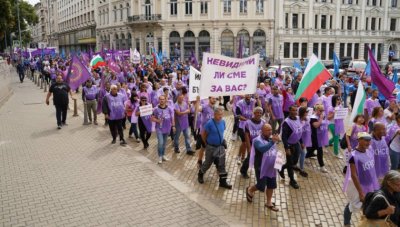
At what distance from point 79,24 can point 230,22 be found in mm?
44395

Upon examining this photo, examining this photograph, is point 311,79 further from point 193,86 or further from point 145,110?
point 145,110

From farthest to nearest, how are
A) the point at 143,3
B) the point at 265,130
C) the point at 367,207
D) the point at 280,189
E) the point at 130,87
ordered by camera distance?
the point at 143,3 → the point at 130,87 → the point at 280,189 → the point at 265,130 → the point at 367,207

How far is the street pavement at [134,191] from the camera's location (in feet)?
21.1

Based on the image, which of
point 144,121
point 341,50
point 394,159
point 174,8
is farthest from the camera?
point 341,50

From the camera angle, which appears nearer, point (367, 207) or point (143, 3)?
point (367, 207)

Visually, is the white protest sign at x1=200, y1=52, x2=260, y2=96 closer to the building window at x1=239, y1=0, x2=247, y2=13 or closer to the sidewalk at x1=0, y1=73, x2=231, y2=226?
the sidewalk at x1=0, y1=73, x2=231, y2=226

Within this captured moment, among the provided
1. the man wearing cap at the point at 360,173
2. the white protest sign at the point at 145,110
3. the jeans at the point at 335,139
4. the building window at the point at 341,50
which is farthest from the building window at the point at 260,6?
the man wearing cap at the point at 360,173

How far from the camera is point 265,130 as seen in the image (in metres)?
6.55

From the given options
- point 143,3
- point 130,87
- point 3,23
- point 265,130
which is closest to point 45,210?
point 265,130

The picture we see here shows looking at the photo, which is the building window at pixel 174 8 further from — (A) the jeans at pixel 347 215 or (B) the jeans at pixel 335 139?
(A) the jeans at pixel 347 215

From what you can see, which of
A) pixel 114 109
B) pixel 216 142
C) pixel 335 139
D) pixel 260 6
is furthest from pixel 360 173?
pixel 260 6

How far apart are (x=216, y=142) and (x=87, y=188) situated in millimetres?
2785

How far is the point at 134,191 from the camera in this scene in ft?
25.0

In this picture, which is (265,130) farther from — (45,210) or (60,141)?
(60,141)
